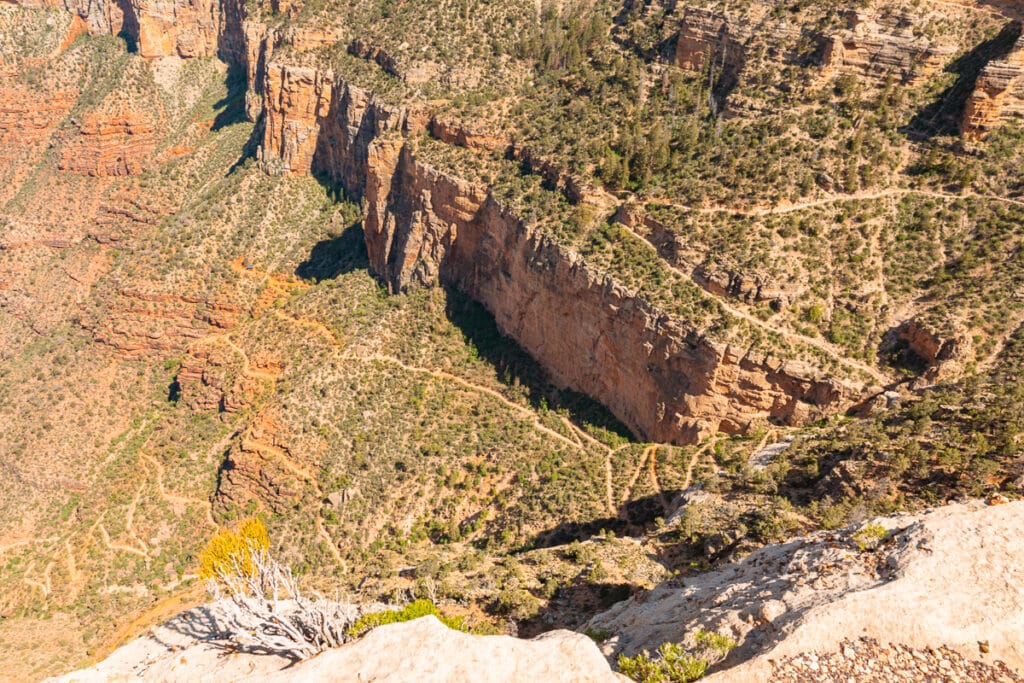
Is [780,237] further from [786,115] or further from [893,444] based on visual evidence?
[893,444]

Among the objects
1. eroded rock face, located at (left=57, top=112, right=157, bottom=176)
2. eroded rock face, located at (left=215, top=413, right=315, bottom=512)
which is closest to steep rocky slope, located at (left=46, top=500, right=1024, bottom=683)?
eroded rock face, located at (left=215, top=413, right=315, bottom=512)

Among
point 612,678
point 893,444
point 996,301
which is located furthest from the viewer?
point 996,301

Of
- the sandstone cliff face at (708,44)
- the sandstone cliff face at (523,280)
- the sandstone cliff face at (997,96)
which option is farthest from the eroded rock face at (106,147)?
the sandstone cliff face at (997,96)

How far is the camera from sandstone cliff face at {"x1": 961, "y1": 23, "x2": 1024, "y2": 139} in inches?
2142

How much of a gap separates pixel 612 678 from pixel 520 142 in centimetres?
6559

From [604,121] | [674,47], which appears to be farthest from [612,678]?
[674,47]

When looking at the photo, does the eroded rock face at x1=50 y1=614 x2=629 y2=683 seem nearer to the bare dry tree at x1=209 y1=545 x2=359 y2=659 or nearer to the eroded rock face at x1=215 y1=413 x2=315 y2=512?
the bare dry tree at x1=209 y1=545 x2=359 y2=659

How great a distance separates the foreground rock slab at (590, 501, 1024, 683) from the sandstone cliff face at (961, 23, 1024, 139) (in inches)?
1778

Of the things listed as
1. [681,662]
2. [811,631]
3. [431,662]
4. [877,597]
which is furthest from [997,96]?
[431,662]

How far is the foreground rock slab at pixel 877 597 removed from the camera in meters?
19.9

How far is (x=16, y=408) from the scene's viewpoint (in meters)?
91.0

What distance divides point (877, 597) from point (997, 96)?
54.7m

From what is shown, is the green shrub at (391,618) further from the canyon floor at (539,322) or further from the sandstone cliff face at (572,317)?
the sandstone cliff face at (572,317)

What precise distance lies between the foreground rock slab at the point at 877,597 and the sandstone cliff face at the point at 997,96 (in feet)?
148
